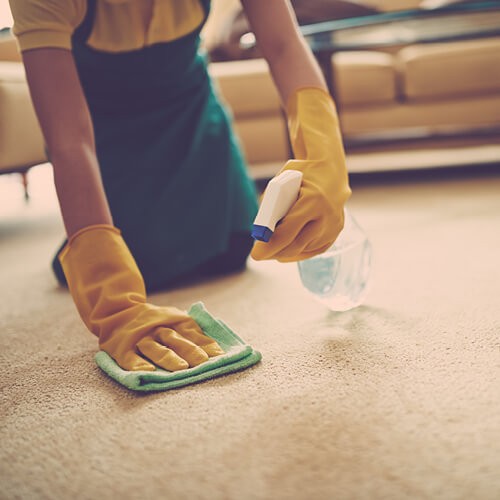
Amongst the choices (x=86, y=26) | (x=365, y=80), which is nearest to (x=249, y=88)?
(x=365, y=80)

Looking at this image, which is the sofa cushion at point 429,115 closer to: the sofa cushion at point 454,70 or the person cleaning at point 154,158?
the sofa cushion at point 454,70

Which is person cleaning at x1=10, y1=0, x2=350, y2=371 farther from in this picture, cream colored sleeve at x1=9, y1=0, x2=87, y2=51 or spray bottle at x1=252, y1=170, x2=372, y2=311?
spray bottle at x1=252, y1=170, x2=372, y2=311

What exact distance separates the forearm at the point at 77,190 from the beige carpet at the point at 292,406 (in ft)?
0.59

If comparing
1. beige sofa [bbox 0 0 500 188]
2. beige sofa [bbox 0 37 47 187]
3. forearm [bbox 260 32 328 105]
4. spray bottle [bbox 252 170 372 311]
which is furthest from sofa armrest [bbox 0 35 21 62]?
spray bottle [bbox 252 170 372 311]

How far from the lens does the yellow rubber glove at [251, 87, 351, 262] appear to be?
62 centimetres

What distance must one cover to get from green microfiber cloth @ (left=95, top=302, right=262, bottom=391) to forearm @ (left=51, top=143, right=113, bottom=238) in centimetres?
16

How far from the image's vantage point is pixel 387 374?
23.0 inches

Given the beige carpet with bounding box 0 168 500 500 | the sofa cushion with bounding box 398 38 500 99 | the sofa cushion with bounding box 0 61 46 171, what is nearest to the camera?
the beige carpet with bounding box 0 168 500 500

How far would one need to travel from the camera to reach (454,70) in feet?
6.26

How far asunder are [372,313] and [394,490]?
0.38m

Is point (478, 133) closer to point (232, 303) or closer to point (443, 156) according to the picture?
point (443, 156)

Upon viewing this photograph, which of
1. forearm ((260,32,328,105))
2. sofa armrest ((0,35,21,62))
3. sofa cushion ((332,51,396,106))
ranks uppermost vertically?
sofa armrest ((0,35,21,62))

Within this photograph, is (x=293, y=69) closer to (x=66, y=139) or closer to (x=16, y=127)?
(x=66, y=139)

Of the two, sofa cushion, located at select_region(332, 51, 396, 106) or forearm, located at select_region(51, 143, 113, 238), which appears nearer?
forearm, located at select_region(51, 143, 113, 238)
